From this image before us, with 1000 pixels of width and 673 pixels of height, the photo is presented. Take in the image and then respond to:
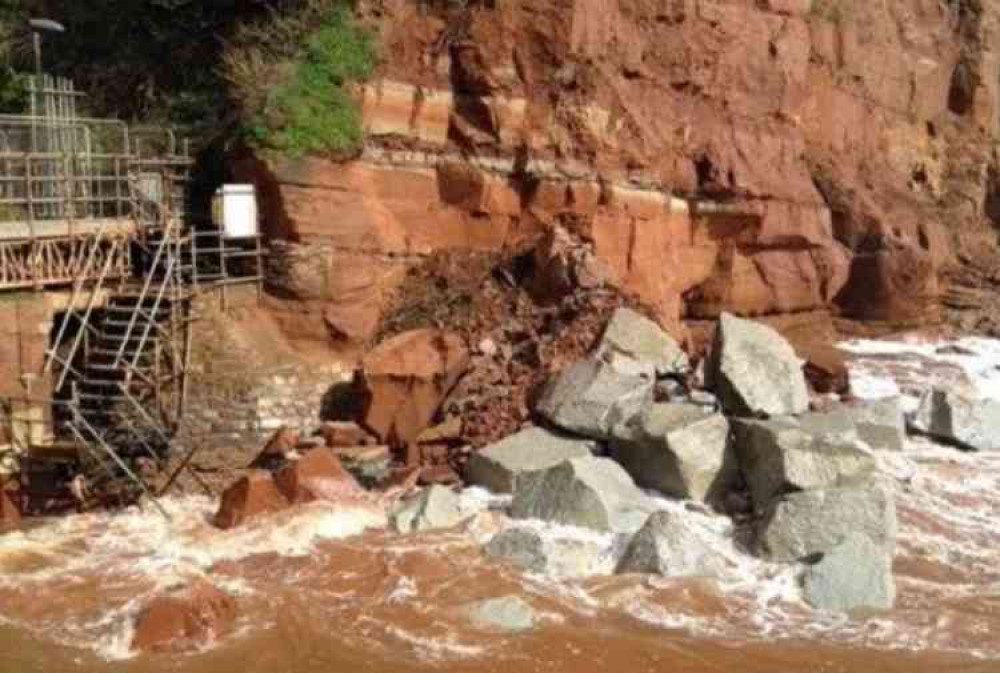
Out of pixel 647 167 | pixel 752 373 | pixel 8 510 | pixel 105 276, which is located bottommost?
pixel 8 510

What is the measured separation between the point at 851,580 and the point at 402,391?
19.7 ft

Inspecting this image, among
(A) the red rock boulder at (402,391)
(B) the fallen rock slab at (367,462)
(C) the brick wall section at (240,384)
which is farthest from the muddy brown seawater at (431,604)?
(A) the red rock boulder at (402,391)

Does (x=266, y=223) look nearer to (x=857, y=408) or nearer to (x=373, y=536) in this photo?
(x=373, y=536)

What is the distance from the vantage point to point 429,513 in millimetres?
12477

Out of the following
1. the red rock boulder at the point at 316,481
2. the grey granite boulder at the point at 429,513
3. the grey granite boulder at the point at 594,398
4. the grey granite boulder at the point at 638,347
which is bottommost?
the grey granite boulder at the point at 429,513

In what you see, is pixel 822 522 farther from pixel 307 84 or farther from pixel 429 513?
pixel 307 84

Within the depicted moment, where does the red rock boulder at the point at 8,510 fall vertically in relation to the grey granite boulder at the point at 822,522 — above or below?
below

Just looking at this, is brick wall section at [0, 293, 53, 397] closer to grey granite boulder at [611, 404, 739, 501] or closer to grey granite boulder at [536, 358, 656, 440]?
grey granite boulder at [536, 358, 656, 440]

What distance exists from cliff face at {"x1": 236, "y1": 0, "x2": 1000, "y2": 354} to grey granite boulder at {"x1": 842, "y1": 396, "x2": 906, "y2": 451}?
3.21 meters

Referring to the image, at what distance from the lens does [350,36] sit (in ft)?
54.4

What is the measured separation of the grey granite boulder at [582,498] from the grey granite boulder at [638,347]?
86.3 inches

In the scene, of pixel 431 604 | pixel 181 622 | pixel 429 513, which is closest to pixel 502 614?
pixel 431 604

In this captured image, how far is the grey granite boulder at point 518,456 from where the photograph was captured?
43.4ft

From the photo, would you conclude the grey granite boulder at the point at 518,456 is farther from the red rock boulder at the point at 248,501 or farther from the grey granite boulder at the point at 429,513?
the red rock boulder at the point at 248,501
